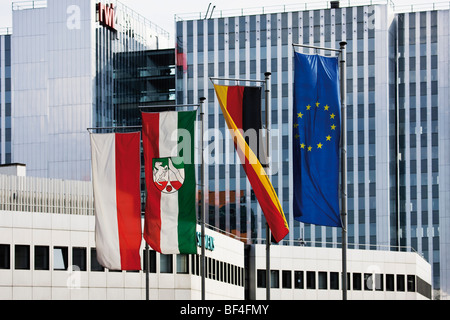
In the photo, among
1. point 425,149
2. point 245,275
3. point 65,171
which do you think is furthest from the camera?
point 425,149

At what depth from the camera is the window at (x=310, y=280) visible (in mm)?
107750

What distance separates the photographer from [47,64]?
164 metres

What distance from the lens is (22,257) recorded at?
6806 cm

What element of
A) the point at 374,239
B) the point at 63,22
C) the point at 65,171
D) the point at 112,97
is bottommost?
the point at 374,239

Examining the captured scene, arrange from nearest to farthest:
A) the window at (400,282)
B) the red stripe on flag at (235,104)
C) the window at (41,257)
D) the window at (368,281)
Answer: the red stripe on flag at (235,104), the window at (41,257), the window at (368,281), the window at (400,282)

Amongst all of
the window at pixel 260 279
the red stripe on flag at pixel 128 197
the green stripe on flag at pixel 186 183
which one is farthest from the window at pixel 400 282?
the red stripe on flag at pixel 128 197

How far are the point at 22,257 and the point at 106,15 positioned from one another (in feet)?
323

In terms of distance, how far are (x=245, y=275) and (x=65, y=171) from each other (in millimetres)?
60884

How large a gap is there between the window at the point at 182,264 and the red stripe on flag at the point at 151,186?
29475mm

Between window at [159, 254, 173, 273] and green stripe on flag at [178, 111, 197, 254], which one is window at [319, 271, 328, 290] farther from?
green stripe on flag at [178, 111, 197, 254]

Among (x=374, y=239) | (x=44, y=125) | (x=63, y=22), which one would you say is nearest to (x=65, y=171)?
(x=44, y=125)

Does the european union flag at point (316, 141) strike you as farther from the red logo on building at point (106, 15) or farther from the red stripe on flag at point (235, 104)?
the red logo on building at point (106, 15)

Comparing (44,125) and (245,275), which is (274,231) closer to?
(245,275)

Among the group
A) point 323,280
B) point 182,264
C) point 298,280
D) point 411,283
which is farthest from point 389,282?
point 182,264
